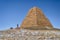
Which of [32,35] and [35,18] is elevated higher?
[35,18]

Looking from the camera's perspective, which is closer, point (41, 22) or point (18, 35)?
point (18, 35)

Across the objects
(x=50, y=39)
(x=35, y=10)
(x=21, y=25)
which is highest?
(x=35, y=10)

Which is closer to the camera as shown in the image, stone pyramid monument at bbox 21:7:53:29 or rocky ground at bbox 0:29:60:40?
rocky ground at bbox 0:29:60:40

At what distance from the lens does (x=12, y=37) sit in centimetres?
2614

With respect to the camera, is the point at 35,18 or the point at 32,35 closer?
the point at 32,35

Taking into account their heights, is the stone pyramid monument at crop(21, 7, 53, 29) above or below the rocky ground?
above

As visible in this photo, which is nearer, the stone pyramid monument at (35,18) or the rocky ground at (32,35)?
the rocky ground at (32,35)

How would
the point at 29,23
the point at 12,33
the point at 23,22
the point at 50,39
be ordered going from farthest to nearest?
the point at 23,22
the point at 29,23
the point at 12,33
the point at 50,39

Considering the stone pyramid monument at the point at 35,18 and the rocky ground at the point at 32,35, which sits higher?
the stone pyramid monument at the point at 35,18

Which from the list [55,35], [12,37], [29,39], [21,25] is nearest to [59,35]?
[55,35]

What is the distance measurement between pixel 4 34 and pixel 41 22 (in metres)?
16.7

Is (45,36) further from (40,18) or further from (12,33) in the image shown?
(40,18)

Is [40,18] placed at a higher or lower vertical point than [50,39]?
higher

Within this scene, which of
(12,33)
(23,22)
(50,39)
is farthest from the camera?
(23,22)
